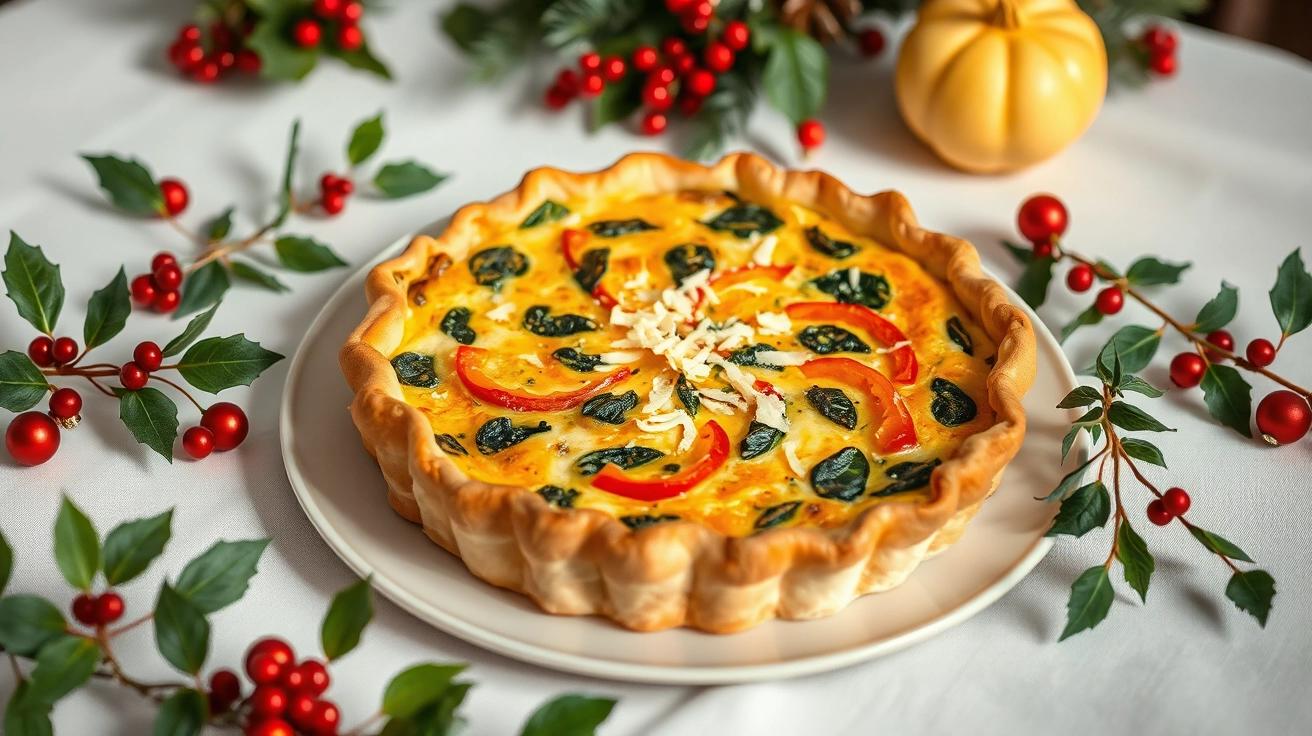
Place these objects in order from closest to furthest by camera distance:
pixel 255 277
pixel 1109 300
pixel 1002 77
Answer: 1. pixel 1109 300
2. pixel 255 277
3. pixel 1002 77

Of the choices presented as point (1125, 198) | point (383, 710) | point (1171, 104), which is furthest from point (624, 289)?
point (1171, 104)

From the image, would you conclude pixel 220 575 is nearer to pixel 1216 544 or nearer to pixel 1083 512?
pixel 1083 512

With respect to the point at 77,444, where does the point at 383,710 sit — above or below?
above

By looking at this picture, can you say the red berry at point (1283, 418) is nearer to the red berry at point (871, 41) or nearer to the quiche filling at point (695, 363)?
the quiche filling at point (695, 363)

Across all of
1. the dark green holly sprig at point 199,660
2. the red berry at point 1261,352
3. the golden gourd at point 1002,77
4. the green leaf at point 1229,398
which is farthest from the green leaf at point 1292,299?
the dark green holly sprig at point 199,660

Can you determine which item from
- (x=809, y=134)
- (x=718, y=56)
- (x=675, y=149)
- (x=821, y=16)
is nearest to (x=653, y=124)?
(x=675, y=149)

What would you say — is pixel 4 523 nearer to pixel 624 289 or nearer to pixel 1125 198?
pixel 624 289
